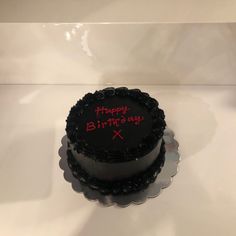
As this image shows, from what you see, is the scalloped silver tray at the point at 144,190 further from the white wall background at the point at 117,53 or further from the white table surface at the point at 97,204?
the white wall background at the point at 117,53

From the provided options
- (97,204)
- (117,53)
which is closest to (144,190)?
(97,204)

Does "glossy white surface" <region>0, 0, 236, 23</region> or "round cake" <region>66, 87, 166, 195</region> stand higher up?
"glossy white surface" <region>0, 0, 236, 23</region>

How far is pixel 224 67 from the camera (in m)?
0.96

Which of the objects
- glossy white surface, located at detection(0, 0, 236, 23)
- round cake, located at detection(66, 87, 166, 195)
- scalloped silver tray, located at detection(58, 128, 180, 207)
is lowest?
scalloped silver tray, located at detection(58, 128, 180, 207)

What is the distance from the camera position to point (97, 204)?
0.79 meters

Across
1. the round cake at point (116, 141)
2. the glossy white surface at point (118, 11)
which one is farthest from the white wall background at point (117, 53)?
the round cake at point (116, 141)

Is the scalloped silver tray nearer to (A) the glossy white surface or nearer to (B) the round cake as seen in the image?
(B) the round cake

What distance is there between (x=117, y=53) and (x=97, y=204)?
0.36 meters

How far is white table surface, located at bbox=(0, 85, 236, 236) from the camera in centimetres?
75

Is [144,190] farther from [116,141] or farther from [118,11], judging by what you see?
[118,11]

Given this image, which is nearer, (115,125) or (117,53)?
(115,125)

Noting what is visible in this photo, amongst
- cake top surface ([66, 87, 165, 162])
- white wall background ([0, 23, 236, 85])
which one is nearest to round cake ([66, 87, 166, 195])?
cake top surface ([66, 87, 165, 162])

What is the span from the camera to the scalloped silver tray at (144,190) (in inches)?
31.0

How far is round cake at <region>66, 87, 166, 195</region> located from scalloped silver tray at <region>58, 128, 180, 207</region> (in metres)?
0.01
